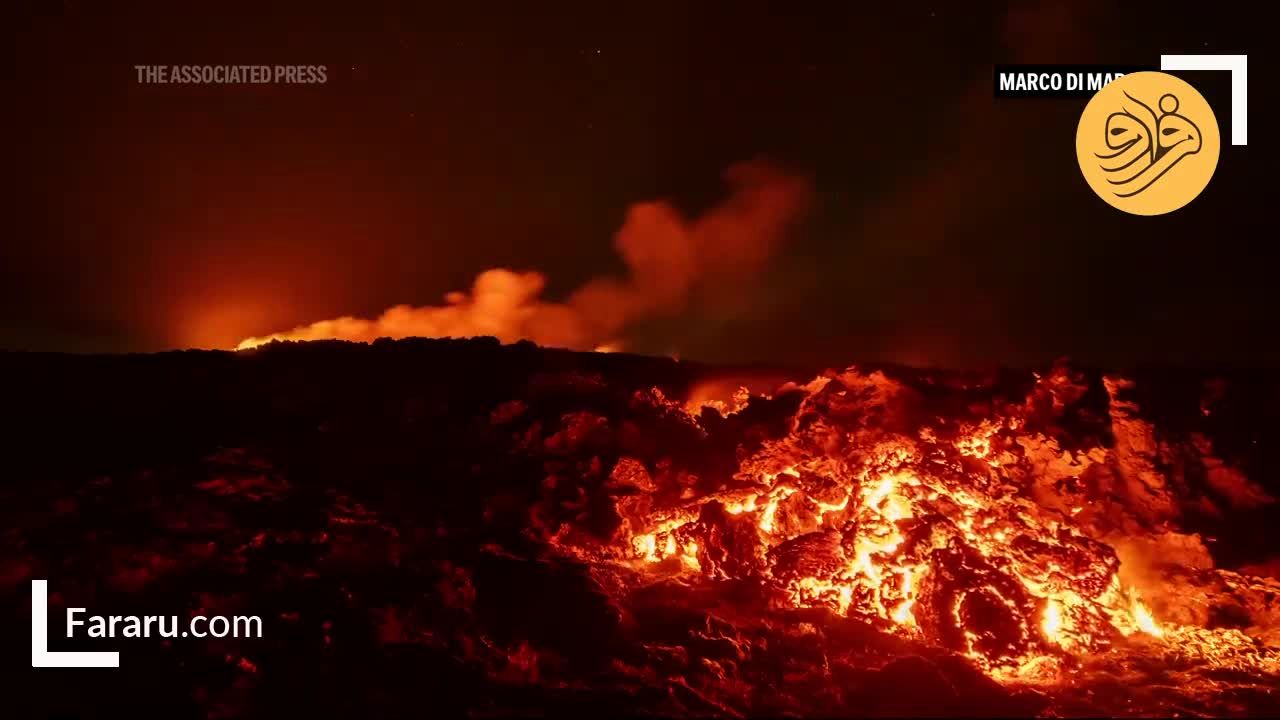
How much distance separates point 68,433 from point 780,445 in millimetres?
10268

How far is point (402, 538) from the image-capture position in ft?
27.1

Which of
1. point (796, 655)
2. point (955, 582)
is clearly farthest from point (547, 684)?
point (955, 582)

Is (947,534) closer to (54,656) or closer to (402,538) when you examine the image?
(402,538)

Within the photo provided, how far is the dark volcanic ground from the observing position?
608 cm

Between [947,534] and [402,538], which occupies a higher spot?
[402,538]

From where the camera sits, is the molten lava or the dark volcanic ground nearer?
the dark volcanic ground

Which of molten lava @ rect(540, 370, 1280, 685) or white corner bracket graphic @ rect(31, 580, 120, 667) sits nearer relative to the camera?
white corner bracket graphic @ rect(31, 580, 120, 667)

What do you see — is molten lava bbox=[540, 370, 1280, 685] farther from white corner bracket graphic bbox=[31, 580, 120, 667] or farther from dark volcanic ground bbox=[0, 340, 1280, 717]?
white corner bracket graphic bbox=[31, 580, 120, 667]

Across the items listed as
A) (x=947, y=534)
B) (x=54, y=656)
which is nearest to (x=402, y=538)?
(x=54, y=656)

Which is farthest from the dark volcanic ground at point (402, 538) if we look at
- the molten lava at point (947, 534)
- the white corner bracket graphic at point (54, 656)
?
the molten lava at point (947, 534)

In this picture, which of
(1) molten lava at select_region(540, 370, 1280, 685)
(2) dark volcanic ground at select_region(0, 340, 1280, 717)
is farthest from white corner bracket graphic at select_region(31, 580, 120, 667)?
(1) molten lava at select_region(540, 370, 1280, 685)

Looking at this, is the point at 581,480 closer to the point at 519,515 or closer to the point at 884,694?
the point at 519,515

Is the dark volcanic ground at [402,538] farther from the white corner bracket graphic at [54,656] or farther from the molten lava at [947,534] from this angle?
the molten lava at [947,534]

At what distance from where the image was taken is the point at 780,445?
363 inches
